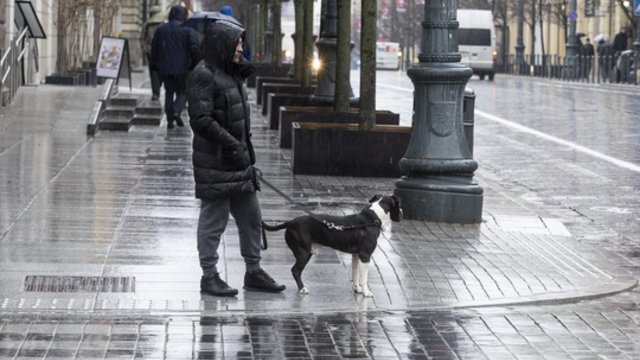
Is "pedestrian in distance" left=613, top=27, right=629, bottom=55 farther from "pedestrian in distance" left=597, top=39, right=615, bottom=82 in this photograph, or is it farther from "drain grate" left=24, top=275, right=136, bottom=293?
"drain grate" left=24, top=275, right=136, bottom=293

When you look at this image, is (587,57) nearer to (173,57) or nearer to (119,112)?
(173,57)

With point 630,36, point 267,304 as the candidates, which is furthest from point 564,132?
point 630,36

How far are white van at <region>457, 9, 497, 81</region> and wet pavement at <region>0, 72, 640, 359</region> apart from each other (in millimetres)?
45532

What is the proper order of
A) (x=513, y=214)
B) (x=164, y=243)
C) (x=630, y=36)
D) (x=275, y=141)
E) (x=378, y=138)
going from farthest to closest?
(x=630, y=36), (x=275, y=141), (x=378, y=138), (x=513, y=214), (x=164, y=243)

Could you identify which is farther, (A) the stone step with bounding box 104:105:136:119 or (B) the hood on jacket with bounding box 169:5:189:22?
(B) the hood on jacket with bounding box 169:5:189:22

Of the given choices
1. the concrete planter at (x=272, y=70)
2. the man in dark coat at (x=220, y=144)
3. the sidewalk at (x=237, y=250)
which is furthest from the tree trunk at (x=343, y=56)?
the concrete planter at (x=272, y=70)

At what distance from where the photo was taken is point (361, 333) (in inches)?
341

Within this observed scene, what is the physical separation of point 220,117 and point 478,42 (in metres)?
56.6

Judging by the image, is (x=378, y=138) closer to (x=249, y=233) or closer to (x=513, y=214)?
(x=513, y=214)

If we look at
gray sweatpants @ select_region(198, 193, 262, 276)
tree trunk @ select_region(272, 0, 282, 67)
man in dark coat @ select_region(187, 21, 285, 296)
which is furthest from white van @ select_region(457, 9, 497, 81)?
man in dark coat @ select_region(187, 21, 285, 296)

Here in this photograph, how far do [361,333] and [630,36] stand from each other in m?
54.9

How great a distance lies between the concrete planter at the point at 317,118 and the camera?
19.6 metres

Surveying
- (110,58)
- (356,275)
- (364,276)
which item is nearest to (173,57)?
(110,58)

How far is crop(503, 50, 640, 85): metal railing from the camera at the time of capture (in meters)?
56.2
